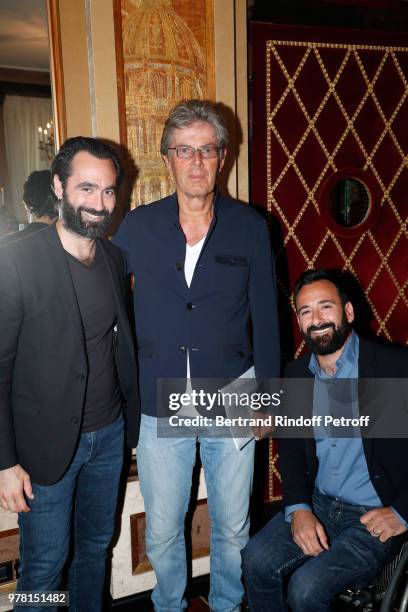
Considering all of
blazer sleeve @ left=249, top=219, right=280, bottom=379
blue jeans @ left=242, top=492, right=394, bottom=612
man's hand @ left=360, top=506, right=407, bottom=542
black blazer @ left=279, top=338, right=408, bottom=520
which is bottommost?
blue jeans @ left=242, top=492, right=394, bottom=612

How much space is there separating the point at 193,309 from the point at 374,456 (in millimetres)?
794

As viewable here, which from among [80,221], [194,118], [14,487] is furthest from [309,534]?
[194,118]

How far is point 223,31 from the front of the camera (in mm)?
2318

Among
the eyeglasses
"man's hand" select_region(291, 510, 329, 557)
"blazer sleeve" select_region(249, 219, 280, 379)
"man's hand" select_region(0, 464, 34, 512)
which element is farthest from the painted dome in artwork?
"man's hand" select_region(291, 510, 329, 557)

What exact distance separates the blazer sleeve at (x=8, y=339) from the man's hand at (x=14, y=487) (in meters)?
0.02

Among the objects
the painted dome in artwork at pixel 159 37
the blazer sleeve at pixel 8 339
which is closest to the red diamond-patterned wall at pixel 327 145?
the painted dome in artwork at pixel 159 37

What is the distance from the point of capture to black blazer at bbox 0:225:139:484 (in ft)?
5.22

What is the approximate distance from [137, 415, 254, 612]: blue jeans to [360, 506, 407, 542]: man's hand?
1.44 feet

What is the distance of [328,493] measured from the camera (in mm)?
1991

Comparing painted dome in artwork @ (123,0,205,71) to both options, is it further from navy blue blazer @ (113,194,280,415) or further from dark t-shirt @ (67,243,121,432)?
dark t-shirt @ (67,243,121,432)

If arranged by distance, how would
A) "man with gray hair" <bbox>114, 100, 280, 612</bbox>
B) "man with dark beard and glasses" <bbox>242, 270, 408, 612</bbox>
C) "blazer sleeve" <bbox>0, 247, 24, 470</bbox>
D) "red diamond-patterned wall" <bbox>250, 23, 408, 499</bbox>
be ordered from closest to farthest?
"blazer sleeve" <bbox>0, 247, 24, 470</bbox> < "man with dark beard and glasses" <bbox>242, 270, 408, 612</bbox> < "man with gray hair" <bbox>114, 100, 280, 612</bbox> < "red diamond-patterned wall" <bbox>250, 23, 408, 499</bbox>

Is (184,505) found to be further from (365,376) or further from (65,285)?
(65,285)

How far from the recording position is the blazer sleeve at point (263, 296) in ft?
6.46

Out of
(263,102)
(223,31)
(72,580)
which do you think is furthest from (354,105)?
(72,580)
